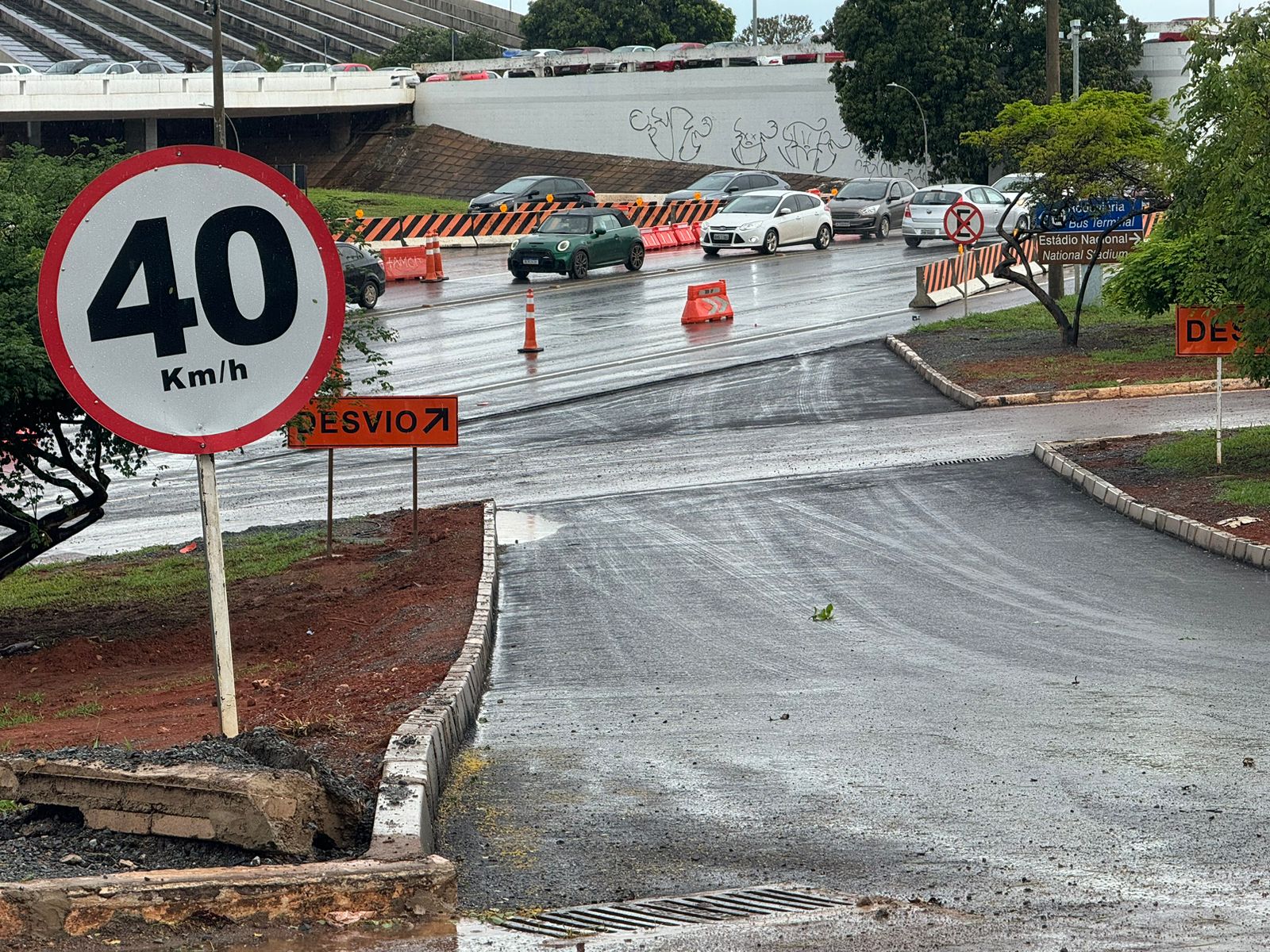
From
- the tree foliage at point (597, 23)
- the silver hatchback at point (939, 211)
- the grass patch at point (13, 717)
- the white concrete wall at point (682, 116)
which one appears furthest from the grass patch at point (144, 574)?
the tree foliage at point (597, 23)

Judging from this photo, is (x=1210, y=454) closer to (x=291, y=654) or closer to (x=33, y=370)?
(x=291, y=654)

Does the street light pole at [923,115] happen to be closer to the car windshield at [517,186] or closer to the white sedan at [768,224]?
the car windshield at [517,186]

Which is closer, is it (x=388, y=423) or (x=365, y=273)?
(x=388, y=423)

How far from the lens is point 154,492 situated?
62.5ft

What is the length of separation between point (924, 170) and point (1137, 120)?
1695 inches

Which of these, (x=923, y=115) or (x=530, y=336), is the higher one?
(x=923, y=115)

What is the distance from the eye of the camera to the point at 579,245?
3962 cm

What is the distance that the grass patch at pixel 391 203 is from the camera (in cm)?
5872

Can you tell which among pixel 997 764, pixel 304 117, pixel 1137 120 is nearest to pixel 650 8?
pixel 304 117

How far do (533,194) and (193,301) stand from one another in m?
49.9

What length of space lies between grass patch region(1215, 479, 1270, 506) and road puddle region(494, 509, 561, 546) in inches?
235

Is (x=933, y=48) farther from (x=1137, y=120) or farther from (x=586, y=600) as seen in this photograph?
(x=586, y=600)

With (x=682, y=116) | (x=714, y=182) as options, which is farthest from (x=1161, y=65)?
Answer: (x=714, y=182)

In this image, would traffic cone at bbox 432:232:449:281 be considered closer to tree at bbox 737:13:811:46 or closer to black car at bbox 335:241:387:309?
black car at bbox 335:241:387:309
